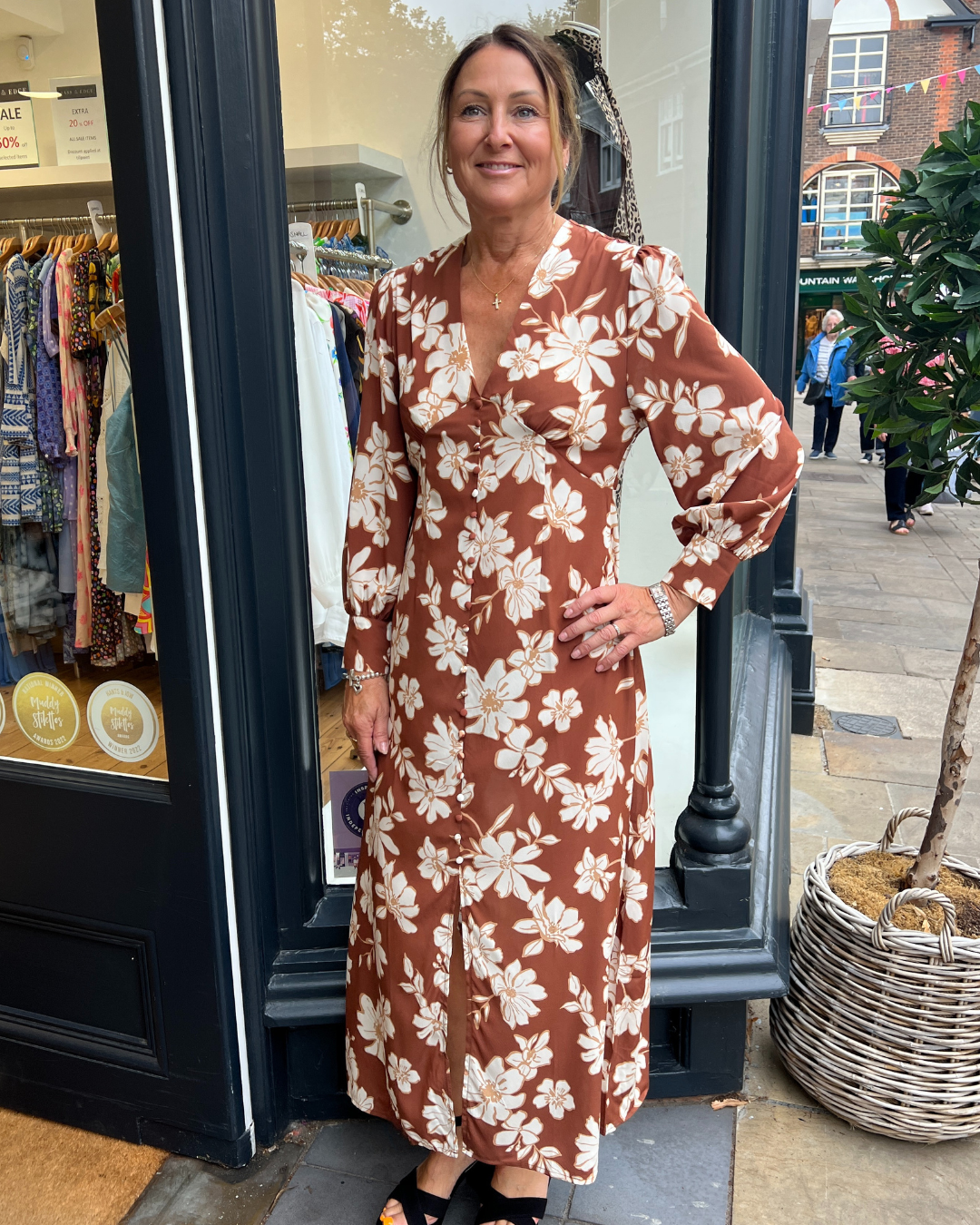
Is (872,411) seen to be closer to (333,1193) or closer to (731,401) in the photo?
(731,401)

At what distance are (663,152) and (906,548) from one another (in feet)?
18.9

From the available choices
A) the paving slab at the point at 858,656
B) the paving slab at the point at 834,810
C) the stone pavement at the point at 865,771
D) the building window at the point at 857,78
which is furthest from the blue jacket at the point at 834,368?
the building window at the point at 857,78

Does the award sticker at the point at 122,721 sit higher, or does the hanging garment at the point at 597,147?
the hanging garment at the point at 597,147

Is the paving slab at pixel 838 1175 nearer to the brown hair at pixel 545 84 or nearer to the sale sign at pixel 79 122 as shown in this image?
the brown hair at pixel 545 84

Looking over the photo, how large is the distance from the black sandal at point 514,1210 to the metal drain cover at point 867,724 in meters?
2.87

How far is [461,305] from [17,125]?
93 cm

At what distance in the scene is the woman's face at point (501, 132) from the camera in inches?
54.1

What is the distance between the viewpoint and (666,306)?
54.9 inches

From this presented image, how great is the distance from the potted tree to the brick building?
24008 millimetres

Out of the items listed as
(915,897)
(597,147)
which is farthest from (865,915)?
(597,147)

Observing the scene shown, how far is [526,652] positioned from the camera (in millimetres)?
1484

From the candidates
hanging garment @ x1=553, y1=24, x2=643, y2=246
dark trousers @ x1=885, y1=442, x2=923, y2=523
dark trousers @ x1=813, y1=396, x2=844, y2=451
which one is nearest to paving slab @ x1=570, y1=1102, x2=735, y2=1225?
hanging garment @ x1=553, y1=24, x2=643, y2=246

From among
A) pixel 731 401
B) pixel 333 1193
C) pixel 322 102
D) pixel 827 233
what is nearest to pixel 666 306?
pixel 731 401

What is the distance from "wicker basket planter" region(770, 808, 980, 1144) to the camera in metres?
1.86
